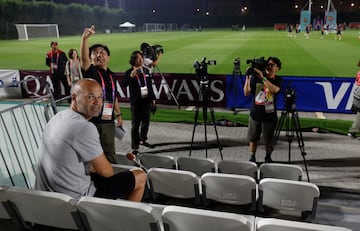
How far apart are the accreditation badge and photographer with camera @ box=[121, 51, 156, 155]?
4.16ft

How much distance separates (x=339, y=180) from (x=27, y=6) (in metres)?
33.3

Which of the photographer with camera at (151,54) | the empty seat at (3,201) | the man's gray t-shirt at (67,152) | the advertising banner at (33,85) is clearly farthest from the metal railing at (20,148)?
the advertising banner at (33,85)

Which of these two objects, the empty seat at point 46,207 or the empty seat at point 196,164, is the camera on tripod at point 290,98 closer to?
the empty seat at point 196,164

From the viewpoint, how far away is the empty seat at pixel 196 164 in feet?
13.0

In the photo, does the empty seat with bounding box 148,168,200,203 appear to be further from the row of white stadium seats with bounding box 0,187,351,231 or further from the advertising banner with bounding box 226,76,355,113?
the advertising banner with bounding box 226,76,355,113

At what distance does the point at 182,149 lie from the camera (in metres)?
6.32

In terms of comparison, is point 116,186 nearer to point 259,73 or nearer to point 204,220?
point 204,220

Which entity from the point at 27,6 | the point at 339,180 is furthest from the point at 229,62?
the point at 27,6

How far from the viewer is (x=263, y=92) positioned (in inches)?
190

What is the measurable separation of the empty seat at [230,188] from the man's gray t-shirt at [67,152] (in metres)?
1.17

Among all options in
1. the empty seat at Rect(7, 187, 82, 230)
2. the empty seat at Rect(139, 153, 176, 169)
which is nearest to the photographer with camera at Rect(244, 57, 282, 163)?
the empty seat at Rect(139, 153, 176, 169)

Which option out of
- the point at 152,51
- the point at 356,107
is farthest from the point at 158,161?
the point at 356,107

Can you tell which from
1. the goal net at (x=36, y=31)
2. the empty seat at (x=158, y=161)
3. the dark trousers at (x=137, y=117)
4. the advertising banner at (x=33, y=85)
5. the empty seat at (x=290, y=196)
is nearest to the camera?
the empty seat at (x=290, y=196)

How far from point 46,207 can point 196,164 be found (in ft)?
6.53
